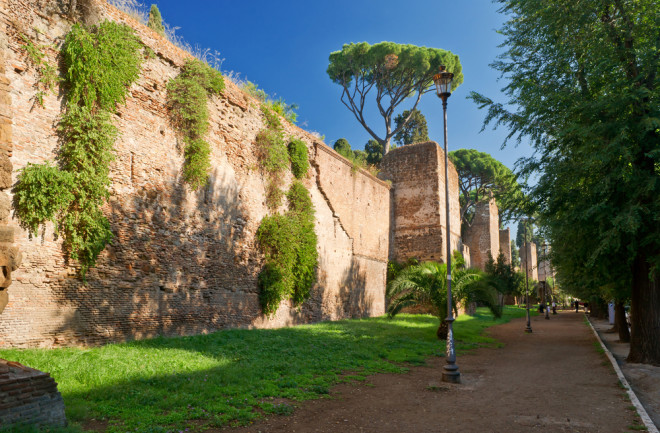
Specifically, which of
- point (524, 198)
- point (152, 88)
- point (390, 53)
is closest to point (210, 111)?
point (152, 88)

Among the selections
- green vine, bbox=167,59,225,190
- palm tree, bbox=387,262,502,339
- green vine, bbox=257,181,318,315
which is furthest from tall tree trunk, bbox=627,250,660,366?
green vine, bbox=167,59,225,190

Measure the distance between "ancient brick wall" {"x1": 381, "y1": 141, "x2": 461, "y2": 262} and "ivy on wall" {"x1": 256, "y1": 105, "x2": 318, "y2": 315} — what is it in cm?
887

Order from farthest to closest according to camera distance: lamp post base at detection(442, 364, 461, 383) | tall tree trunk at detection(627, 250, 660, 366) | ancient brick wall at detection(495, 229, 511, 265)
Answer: ancient brick wall at detection(495, 229, 511, 265) → tall tree trunk at detection(627, 250, 660, 366) → lamp post base at detection(442, 364, 461, 383)

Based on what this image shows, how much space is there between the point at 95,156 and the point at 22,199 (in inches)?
57.5

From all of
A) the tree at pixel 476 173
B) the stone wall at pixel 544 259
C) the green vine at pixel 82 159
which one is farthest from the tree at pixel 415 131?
the green vine at pixel 82 159

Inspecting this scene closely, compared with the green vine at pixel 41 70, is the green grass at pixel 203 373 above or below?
below

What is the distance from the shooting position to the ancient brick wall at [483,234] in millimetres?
39250

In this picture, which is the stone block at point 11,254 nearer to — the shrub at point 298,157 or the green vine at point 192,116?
the green vine at point 192,116

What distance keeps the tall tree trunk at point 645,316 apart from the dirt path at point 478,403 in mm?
930

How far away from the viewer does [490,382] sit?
810 cm

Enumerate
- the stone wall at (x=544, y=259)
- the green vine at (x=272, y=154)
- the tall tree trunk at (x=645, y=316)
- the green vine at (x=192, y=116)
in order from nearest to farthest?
the tall tree trunk at (x=645, y=316) < the green vine at (x=192, y=116) < the stone wall at (x=544, y=259) < the green vine at (x=272, y=154)

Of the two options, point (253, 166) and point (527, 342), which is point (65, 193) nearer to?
point (253, 166)

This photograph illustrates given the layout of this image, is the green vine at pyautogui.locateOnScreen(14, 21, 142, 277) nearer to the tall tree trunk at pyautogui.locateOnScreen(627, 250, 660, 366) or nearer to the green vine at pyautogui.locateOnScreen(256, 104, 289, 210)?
the green vine at pyautogui.locateOnScreen(256, 104, 289, 210)

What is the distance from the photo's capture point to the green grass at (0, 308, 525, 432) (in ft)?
16.1
